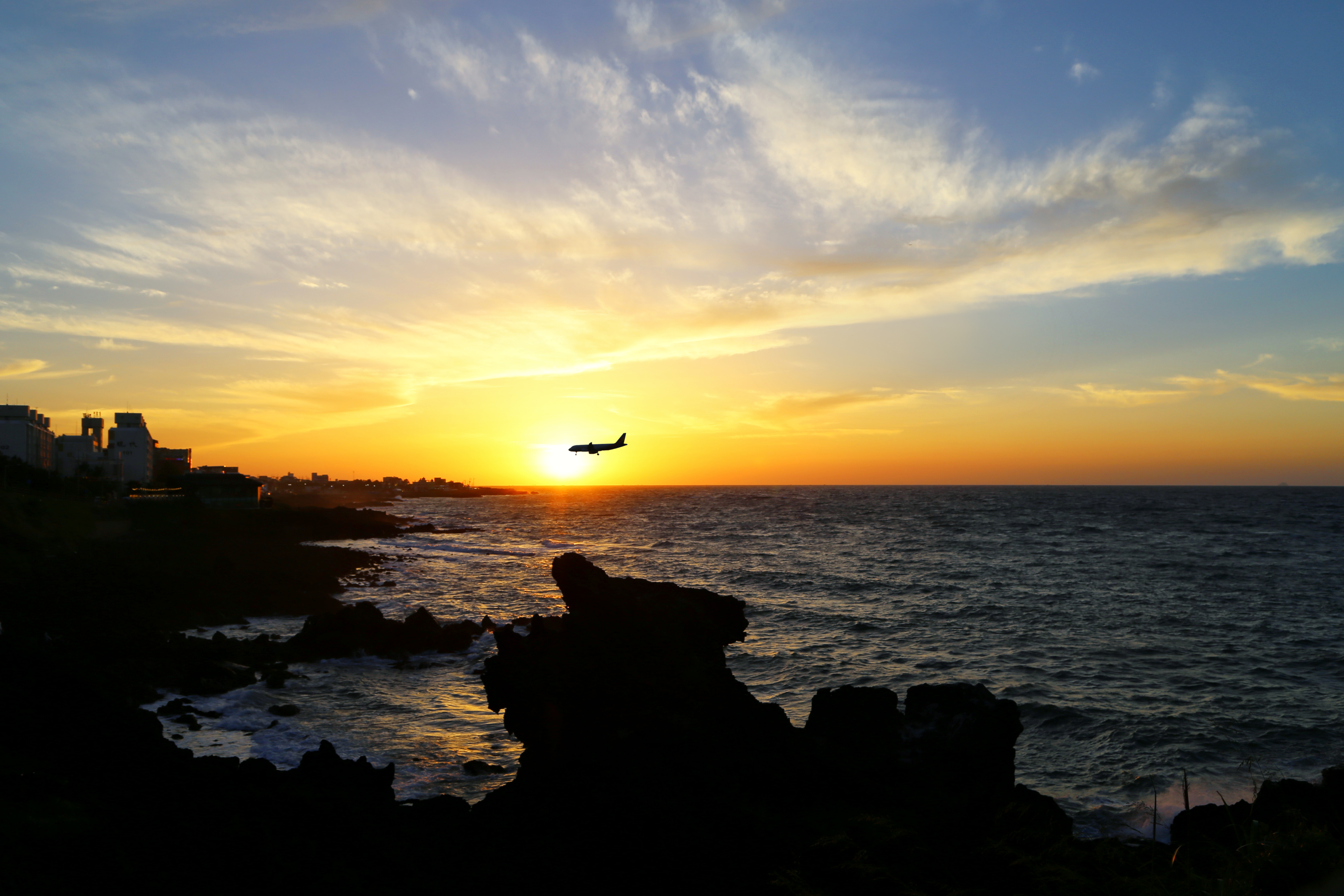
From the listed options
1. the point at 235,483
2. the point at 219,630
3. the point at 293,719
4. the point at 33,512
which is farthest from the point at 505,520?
the point at 293,719

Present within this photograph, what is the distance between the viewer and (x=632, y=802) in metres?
10.9

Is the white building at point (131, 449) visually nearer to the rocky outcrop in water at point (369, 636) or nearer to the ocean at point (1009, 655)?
the ocean at point (1009, 655)

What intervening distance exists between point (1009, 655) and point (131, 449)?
19217 centimetres

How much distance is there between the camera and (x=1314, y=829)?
20.8ft

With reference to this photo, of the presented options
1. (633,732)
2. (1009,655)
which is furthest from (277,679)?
(1009,655)

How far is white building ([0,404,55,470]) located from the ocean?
95.8 meters

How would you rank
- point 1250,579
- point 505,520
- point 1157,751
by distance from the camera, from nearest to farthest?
point 1157,751 → point 1250,579 → point 505,520

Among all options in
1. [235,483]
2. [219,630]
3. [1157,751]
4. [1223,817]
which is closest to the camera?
[1223,817]

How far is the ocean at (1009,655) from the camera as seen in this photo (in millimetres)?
18453

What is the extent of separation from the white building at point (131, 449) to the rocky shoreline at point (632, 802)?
17727 cm

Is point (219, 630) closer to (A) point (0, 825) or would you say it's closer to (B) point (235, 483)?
(A) point (0, 825)

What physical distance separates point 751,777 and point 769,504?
186391mm

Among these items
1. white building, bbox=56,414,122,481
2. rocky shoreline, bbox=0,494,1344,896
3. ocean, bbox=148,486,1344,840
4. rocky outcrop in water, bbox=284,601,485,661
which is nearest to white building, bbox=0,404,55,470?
white building, bbox=56,414,122,481

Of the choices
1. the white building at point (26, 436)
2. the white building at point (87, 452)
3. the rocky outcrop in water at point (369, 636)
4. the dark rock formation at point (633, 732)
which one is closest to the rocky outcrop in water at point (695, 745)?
the dark rock formation at point (633, 732)
